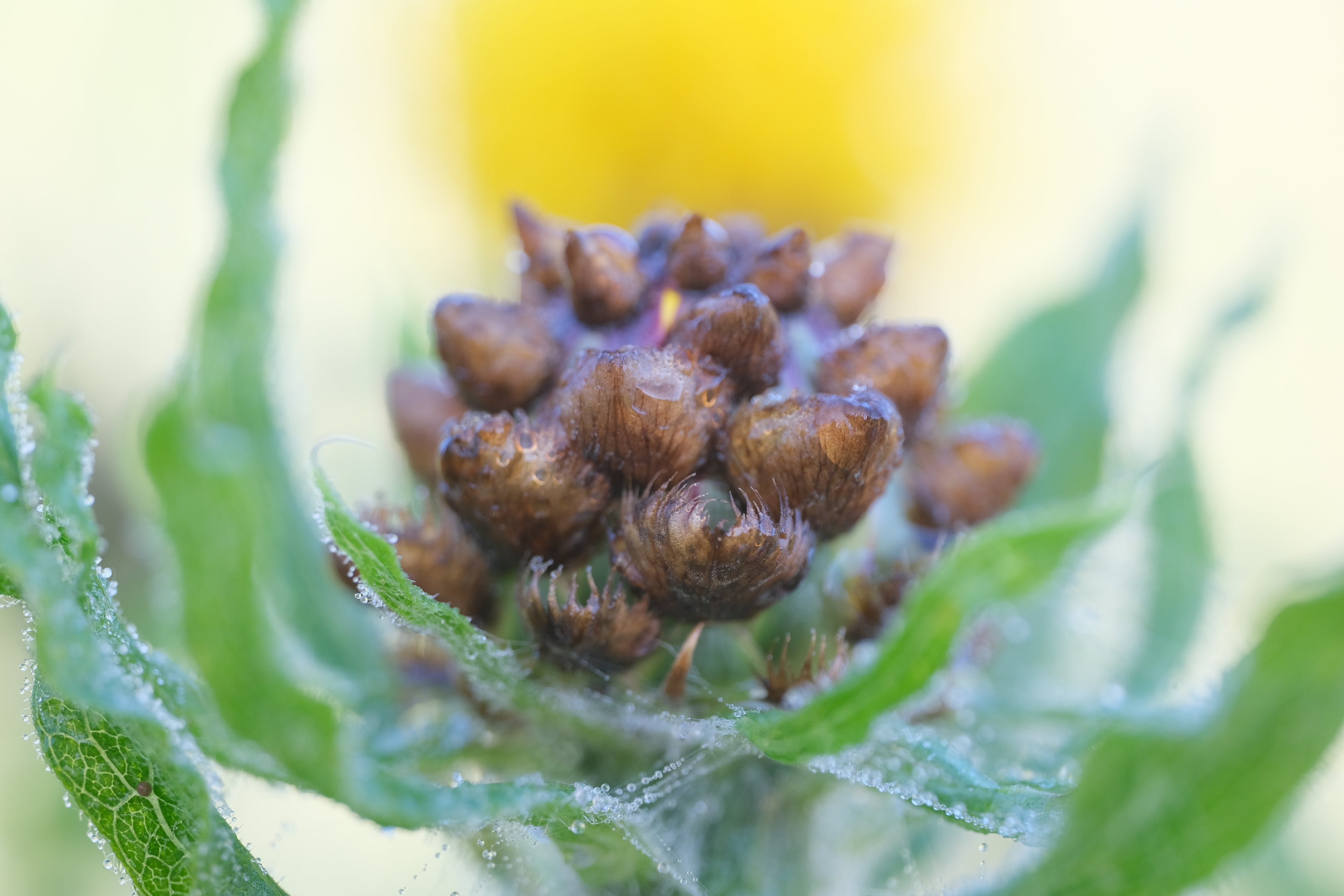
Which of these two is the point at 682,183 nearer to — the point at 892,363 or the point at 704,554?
the point at 892,363

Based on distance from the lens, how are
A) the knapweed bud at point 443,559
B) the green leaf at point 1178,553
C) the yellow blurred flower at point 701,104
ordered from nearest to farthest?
the knapweed bud at point 443,559 → the green leaf at point 1178,553 → the yellow blurred flower at point 701,104

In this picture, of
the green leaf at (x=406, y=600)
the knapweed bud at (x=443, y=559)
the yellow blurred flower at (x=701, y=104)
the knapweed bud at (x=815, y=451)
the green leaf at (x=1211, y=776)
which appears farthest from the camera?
the yellow blurred flower at (x=701, y=104)

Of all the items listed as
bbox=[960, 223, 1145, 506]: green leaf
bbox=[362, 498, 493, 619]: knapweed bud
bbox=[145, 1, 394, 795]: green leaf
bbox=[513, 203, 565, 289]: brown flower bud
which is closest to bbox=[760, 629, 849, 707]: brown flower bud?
bbox=[362, 498, 493, 619]: knapweed bud

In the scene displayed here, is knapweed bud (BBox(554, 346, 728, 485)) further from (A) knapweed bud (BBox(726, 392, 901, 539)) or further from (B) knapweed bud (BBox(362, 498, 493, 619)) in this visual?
(B) knapweed bud (BBox(362, 498, 493, 619))

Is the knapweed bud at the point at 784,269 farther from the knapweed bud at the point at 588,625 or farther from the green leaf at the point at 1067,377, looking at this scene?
the green leaf at the point at 1067,377

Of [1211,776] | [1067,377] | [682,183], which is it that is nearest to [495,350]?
[1211,776]

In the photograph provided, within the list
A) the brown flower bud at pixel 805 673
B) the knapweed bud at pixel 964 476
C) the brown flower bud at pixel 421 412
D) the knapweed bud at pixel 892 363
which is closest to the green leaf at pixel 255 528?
the brown flower bud at pixel 421 412

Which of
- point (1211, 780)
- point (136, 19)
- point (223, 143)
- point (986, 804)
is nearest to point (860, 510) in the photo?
point (986, 804)

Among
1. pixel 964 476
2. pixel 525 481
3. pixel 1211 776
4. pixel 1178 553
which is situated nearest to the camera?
pixel 1211 776
